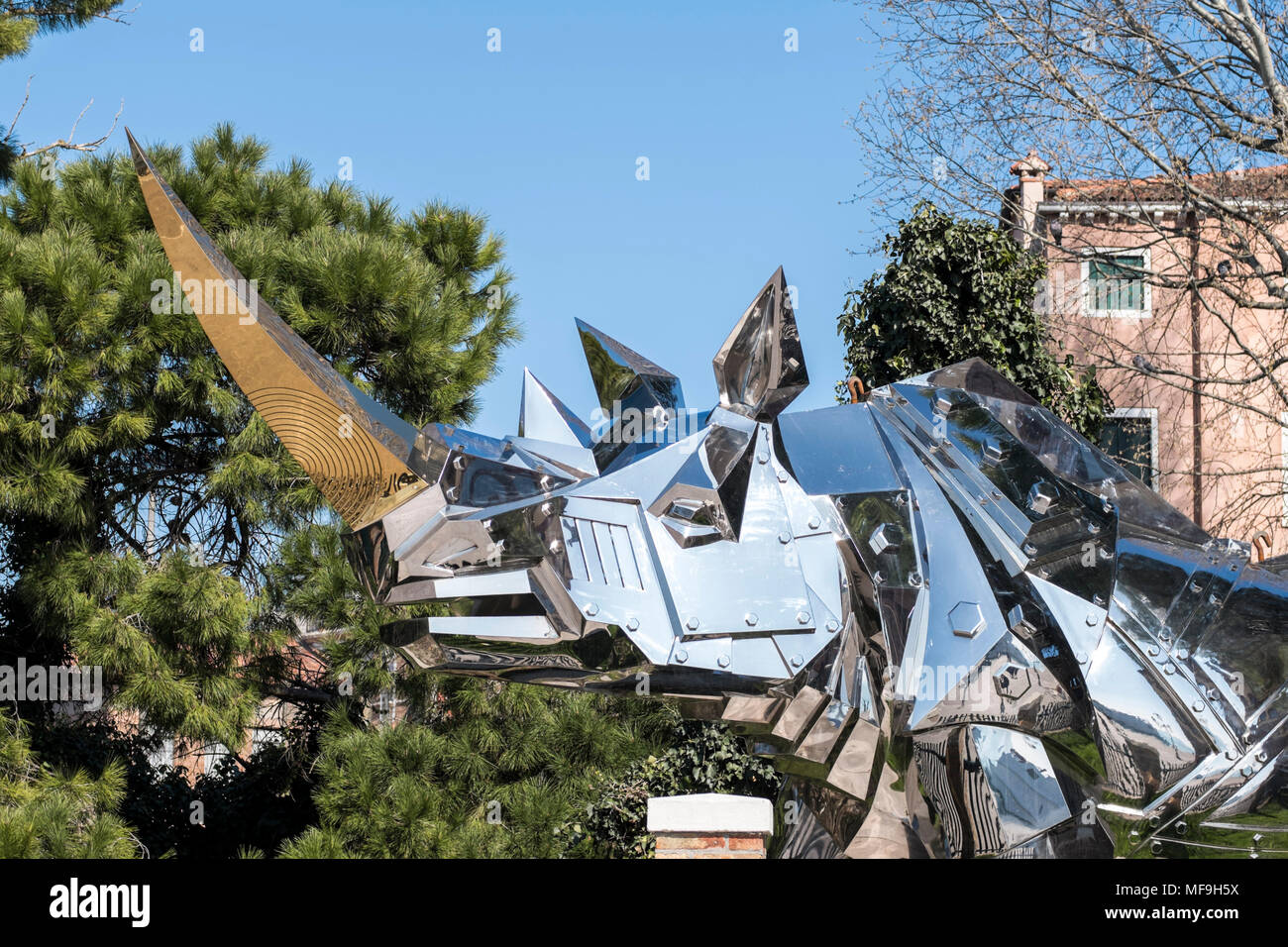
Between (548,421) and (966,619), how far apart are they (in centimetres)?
117

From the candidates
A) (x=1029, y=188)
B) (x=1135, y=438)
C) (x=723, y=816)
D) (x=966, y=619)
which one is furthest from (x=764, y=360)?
(x=1029, y=188)

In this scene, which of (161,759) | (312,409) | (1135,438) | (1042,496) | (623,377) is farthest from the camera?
(1135,438)

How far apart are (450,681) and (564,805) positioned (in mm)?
1068

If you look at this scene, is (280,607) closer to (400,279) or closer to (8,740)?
(8,740)

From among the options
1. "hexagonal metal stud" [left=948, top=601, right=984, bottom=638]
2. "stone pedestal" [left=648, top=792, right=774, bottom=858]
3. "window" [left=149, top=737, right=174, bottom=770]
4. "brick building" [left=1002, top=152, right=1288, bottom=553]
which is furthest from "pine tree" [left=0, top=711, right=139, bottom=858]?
"brick building" [left=1002, top=152, right=1288, bottom=553]

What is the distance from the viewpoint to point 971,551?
109 inches

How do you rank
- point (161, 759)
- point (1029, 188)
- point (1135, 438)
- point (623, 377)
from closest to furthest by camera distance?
point (623, 377) → point (161, 759) → point (1135, 438) → point (1029, 188)

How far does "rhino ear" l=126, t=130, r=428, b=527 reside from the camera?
266 centimetres

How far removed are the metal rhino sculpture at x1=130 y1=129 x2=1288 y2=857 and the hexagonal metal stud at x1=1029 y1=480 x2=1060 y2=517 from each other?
0.04ft

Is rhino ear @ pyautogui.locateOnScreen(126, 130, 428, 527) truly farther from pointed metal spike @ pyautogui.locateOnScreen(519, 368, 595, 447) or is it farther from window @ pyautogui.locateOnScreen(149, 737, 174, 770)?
window @ pyautogui.locateOnScreen(149, 737, 174, 770)

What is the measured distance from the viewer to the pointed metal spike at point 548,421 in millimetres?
3004

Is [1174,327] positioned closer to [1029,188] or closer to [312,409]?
[1029,188]

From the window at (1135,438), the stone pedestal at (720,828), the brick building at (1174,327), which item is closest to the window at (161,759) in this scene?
the stone pedestal at (720,828)

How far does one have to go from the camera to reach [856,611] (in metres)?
2.72
